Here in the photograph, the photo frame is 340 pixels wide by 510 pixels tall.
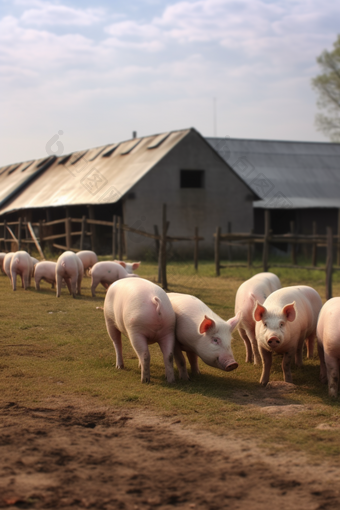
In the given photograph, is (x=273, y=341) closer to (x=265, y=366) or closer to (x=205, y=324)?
(x=265, y=366)

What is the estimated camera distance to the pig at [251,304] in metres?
6.15

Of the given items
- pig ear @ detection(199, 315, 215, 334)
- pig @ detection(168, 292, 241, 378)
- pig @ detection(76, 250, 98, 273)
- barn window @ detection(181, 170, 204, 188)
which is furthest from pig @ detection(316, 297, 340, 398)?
barn window @ detection(181, 170, 204, 188)

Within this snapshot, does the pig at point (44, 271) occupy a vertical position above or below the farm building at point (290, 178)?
below

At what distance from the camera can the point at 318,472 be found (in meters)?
3.31

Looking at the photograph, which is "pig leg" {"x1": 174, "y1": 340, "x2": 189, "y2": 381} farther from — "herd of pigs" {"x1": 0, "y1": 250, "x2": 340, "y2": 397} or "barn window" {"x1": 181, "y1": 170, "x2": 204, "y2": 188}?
"barn window" {"x1": 181, "y1": 170, "x2": 204, "y2": 188}

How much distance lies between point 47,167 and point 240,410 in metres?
27.0

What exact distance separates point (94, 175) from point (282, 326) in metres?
18.6

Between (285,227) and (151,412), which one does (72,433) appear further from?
(285,227)

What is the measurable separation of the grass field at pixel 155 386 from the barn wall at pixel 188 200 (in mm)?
11272

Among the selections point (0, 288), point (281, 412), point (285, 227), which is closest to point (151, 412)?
point (281, 412)

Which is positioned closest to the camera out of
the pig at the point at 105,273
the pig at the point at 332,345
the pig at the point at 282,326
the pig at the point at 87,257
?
the pig at the point at 332,345

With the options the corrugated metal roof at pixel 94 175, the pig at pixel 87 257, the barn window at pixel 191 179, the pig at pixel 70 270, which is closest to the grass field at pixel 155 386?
the pig at pixel 70 270

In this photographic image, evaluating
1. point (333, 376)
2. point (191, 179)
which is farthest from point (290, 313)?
point (191, 179)

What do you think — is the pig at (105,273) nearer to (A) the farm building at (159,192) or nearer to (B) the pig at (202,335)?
(B) the pig at (202,335)
